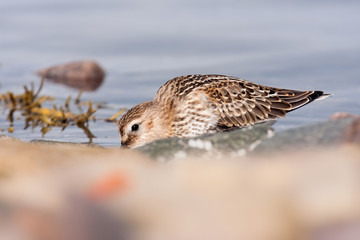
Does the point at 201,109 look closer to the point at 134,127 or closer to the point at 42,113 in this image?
the point at 134,127

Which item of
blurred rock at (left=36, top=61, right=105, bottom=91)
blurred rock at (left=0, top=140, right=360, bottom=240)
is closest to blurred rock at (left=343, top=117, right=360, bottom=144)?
blurred rock at (left=0, top=140, right=360, bottom=240)

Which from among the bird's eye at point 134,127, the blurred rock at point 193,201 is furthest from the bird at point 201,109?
the blurred rock at point 193,201

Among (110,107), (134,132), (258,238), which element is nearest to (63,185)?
(258,238)

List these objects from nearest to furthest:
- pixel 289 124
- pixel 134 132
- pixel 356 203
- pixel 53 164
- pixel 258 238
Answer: pixel 258 238, pixel 356 203, pixel 53 164, pixel 134 132, pixel 289 124

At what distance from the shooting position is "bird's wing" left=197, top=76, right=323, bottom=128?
11281 millimetres

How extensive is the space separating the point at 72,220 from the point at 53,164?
2132mm

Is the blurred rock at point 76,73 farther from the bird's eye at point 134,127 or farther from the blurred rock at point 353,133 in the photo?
the blurred rock at point 353,133

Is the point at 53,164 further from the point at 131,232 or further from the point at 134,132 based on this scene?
the point at 134,132

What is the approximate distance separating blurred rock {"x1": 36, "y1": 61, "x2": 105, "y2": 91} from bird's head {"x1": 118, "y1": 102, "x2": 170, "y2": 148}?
29.0ft

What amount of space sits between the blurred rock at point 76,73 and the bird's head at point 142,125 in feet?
29.0

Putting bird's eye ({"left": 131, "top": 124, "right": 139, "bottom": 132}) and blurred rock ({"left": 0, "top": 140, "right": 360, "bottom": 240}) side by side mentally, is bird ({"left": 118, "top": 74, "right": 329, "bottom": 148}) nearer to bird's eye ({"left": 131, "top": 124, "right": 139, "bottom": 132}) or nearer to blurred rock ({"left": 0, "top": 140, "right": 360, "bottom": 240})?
bird's eye ({"left": 131, "top": 124, "right": 139, "bottom": 132})

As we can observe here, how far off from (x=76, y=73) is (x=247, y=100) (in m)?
9.65

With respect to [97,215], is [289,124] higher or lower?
lower

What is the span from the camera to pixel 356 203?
5.55 metres
